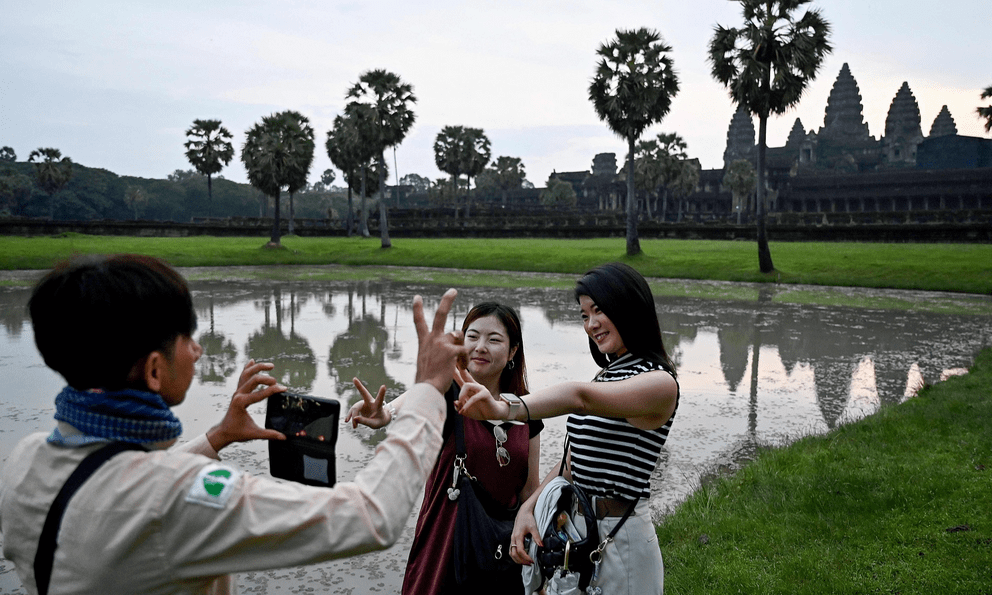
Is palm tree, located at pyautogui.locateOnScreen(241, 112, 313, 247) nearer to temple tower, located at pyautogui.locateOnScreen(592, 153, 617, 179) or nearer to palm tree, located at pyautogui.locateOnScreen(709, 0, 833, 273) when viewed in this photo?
palm tree, located at pyautogui.locateOnScreen(709, 0, 833, 273)

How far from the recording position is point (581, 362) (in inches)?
420

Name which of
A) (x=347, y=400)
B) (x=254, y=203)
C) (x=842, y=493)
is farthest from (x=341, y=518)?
(x=254, y=203)

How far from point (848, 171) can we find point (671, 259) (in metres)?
57.7

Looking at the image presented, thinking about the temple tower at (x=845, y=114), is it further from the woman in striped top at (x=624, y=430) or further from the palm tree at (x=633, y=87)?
the woman in striped top at (x=624, y=430)

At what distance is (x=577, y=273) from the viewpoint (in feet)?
92.4

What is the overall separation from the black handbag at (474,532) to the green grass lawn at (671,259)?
22971 millimetres

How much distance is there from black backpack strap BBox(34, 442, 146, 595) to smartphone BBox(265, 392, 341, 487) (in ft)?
1.13

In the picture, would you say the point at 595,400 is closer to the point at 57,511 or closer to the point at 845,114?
the point at 57,511

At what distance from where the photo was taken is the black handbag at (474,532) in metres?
2.59

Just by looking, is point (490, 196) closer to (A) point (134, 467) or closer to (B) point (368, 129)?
(B) point (368, 129)

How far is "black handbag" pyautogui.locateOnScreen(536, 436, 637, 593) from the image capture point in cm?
228

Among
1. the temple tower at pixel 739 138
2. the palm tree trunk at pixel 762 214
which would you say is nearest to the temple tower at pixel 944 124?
the temple tower at pixel 739 138

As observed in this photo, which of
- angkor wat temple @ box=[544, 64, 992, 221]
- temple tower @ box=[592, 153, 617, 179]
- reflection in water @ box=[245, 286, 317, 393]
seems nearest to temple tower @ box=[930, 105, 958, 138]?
angkor wat temple @ box=[544, 64, 992, 221]

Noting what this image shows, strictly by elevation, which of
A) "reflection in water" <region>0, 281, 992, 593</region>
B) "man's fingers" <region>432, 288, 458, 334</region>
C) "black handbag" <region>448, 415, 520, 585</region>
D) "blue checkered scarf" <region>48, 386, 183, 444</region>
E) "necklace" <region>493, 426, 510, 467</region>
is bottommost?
"reflection in water" <region>0, 281, 992, 593</region>
